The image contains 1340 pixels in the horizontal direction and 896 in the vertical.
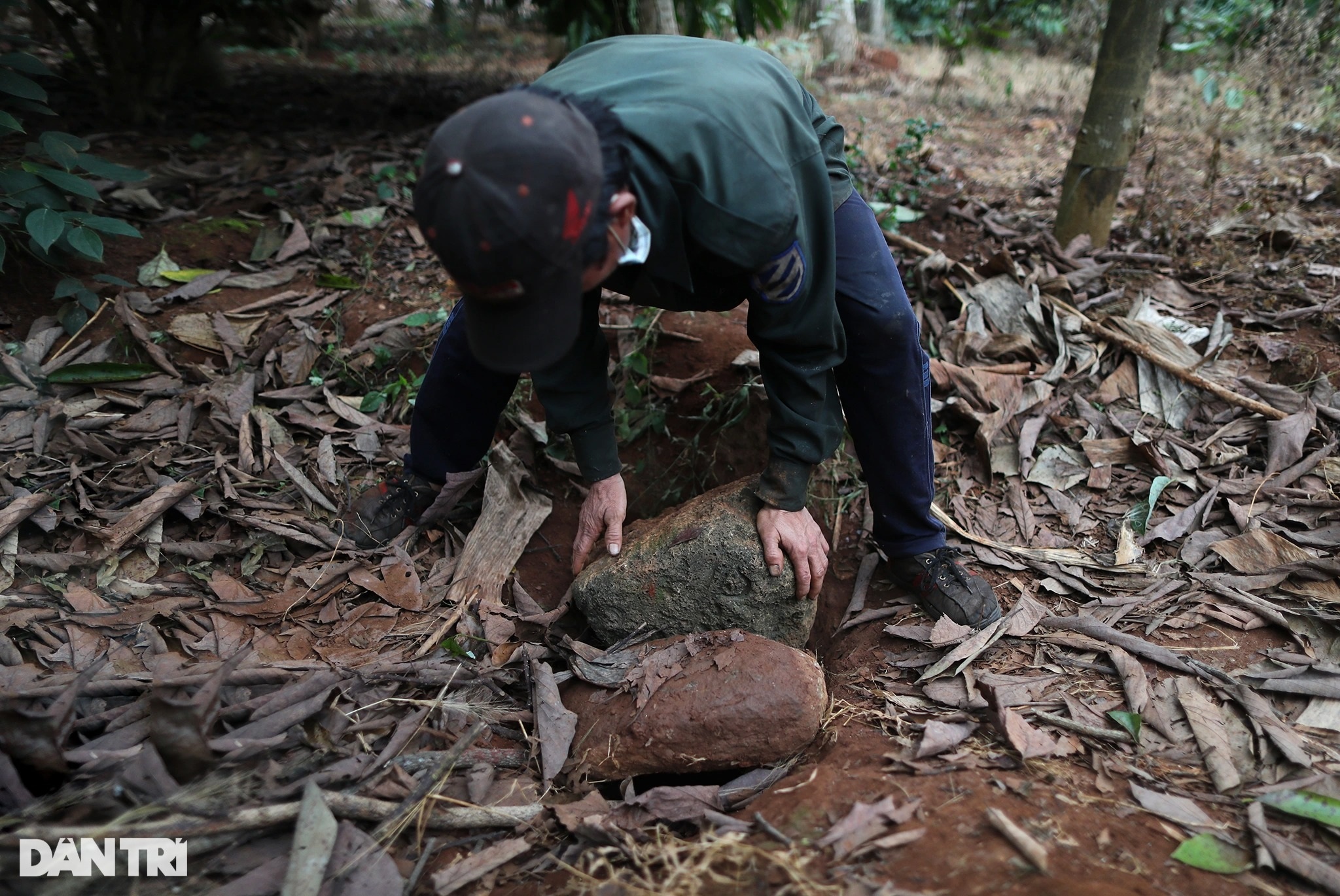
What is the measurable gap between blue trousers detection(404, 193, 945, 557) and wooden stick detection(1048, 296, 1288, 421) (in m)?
1.48

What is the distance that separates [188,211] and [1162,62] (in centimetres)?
963

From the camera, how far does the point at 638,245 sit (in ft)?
6.06

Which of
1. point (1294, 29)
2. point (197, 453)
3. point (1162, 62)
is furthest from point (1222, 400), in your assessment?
point (1162, 62)

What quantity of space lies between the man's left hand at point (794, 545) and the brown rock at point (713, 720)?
275 millimetres

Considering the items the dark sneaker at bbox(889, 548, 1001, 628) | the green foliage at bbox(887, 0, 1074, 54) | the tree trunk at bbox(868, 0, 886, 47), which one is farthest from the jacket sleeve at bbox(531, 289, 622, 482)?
the tree trunk at bbox(868, 0, 886, 47)

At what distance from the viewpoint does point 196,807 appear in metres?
1.76

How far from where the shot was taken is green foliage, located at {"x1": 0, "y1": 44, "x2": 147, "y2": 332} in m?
2.95

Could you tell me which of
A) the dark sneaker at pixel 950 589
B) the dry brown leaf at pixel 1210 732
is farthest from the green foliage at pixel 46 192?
the dry brown leaf at pixel 1210 732

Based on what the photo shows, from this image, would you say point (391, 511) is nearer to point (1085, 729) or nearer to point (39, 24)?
point (1085, 729)

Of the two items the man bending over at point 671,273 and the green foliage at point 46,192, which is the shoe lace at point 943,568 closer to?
the man bending over at point 671,273

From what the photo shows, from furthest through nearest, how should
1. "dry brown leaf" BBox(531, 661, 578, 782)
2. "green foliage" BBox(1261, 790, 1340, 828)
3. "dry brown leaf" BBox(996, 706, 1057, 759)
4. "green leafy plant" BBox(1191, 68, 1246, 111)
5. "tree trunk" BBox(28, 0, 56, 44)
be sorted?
"green leafy plant" BBox(1191, 68, 1246, 111) → "tree trunk" BBox(28, 0, 56, 44) → "dry brown leaf" BBox(531, 661, 578, 782) → "dry brown leaf" BBox(996, 706, 1057, 759) → "green foliage" BBox(1261, 790, 1340, 828)

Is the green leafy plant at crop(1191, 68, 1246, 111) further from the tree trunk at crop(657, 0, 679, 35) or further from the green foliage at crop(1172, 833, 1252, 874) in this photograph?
the green foliage at crop(1172, 833, 1252, 874)

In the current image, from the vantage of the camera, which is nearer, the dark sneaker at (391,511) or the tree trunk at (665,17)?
the dark sneaker at (391,511)

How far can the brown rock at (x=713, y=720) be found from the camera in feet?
6.99
